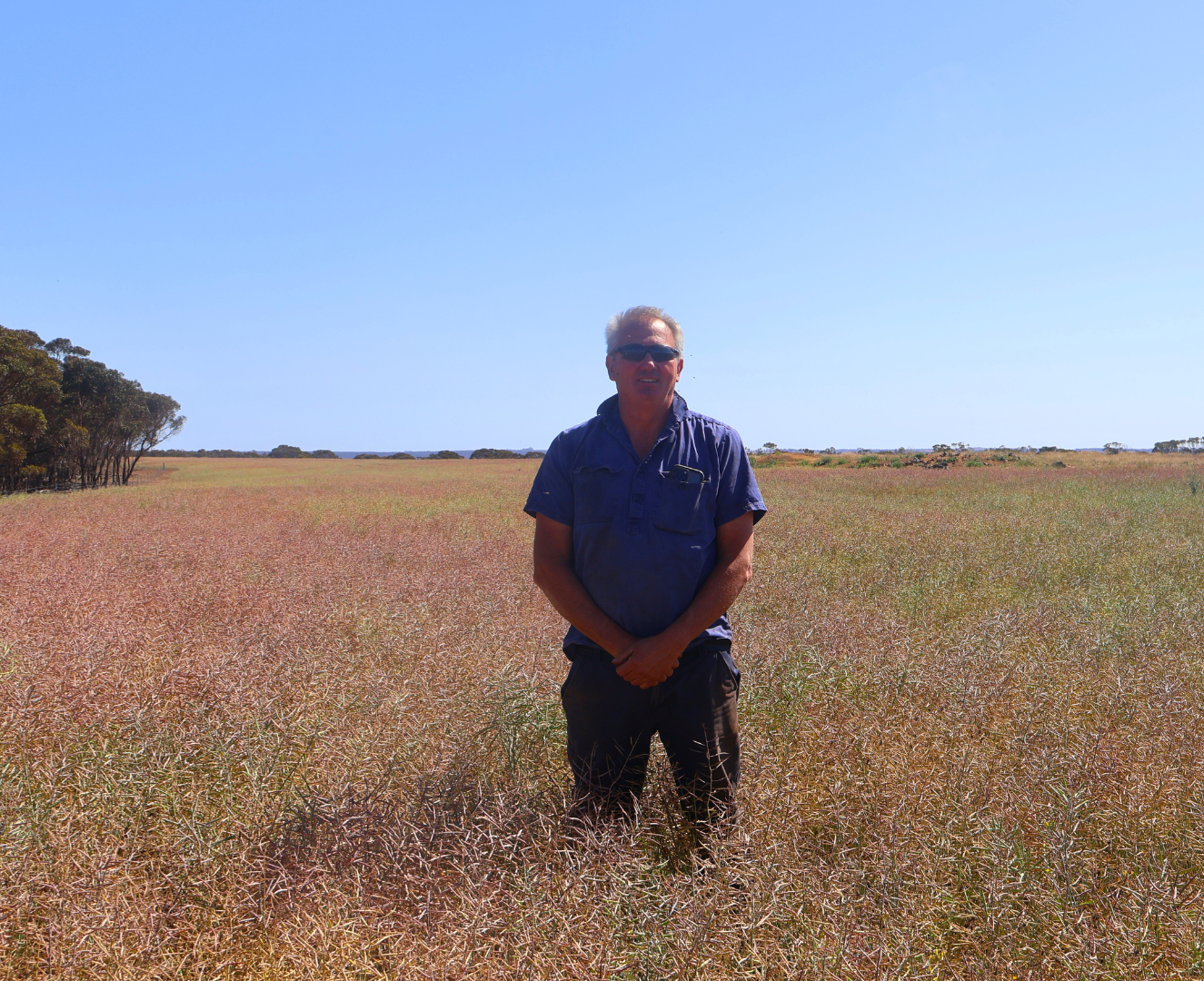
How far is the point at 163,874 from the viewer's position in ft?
8.07

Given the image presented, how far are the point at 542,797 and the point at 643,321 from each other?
2.21 metres

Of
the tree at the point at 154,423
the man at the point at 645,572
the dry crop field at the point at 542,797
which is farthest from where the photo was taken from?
the tree at the point at 154,423

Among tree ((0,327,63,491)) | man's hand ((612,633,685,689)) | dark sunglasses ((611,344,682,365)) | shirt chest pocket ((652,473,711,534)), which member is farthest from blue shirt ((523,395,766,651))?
tree ((0,327,63,491))

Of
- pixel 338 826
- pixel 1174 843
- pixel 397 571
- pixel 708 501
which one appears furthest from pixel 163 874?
pixel 397 571

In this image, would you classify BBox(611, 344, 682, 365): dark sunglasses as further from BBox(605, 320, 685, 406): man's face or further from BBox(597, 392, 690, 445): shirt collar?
BBox(597, 392, 690, 445): shirt collar

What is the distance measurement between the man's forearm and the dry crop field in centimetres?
69

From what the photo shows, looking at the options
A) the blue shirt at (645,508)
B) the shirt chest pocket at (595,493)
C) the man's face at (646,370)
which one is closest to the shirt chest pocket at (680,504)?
the blue shirt at (645,508)

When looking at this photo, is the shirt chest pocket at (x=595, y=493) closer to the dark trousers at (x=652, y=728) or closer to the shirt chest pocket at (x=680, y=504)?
the shirt chest pocket at (x=680, y=504)

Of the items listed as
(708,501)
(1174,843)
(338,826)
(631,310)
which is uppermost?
(631,310)

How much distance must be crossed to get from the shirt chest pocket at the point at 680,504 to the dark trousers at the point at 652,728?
55 centimetres

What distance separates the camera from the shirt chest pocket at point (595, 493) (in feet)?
8.95

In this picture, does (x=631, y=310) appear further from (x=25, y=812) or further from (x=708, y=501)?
(x=25, y=812)

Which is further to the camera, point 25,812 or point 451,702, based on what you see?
point 451,702

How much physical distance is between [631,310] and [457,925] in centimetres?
236
